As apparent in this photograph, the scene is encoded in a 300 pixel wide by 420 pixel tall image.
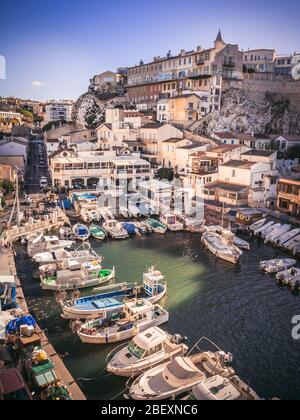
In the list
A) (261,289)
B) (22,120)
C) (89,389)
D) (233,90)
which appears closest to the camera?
(89,389)

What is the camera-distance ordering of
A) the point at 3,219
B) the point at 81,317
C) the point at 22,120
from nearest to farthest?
the point at 81,317, the point at 3,219, the point at 22,120

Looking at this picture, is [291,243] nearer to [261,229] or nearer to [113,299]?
[261,229]

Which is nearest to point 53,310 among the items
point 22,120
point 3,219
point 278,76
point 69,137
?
point 3,219

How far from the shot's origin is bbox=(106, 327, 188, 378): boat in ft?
38.9

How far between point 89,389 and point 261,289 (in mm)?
10943

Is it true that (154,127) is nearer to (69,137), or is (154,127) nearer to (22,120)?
(69,137)

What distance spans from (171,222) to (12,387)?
20811mm

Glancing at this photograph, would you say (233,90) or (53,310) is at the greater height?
(233,90)

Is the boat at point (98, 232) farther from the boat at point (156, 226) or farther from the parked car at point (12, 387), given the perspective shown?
the parked car at point (12, 387)

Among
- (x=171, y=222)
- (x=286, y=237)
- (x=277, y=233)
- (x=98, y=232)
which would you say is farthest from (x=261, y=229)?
(x=98, y=232)

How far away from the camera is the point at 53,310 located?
1619 cm

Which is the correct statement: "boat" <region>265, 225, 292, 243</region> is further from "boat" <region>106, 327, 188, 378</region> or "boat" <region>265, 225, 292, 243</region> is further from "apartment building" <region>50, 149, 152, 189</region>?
"apartment building" <region>50, 149, 152, 189</region>

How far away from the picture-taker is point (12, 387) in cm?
896

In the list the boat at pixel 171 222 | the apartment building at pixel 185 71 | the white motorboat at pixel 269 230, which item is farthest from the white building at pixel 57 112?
the white motorboat at pixel 269 230
